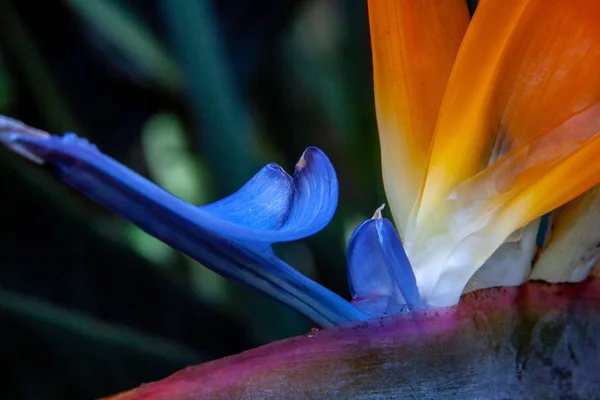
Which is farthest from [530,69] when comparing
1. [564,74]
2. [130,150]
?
[130,150]

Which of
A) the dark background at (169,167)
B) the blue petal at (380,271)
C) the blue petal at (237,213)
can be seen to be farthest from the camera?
the dark background at (169,167)

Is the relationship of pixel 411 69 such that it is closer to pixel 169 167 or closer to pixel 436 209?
pixel 436 209

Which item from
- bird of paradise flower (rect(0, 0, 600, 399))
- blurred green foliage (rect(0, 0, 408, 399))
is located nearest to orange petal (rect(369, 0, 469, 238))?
bird of paradise flower (rect(0, 0, 600, 399))

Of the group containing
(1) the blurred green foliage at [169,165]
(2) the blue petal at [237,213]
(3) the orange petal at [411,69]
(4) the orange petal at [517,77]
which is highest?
(1) the blurred green foliage at [169,165]

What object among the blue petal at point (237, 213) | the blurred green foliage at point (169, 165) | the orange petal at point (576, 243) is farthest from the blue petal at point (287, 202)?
the blurred green foliage at point (169, 165)

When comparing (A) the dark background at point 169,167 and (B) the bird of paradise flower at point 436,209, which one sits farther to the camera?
(A) the dark background at point 169,167

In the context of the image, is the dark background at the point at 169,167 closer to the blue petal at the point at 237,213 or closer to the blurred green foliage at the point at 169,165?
the blurred green foliage at the point at 169,165

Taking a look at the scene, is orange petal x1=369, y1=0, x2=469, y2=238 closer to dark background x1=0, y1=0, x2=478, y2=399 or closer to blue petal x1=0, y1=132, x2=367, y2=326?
blue petal x1=0, y1=132, x2=367, y2=326
